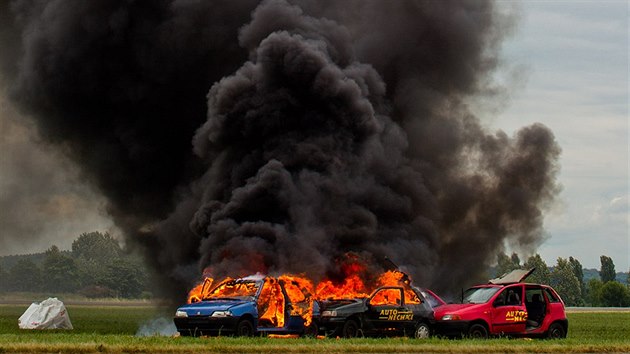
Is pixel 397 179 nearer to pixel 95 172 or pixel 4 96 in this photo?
pixel 95 172

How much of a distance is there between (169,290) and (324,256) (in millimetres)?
15367

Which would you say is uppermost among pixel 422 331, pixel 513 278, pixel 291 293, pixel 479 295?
pixel 513 278

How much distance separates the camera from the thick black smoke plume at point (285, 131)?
37875mm

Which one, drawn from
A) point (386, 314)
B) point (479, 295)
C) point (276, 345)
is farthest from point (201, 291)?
point (479, 295)

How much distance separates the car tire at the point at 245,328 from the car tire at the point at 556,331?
9713 mm

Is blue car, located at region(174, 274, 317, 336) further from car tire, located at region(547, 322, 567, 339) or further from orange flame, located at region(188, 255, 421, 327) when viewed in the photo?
car tire, located at region(547, 322, 567, 339)

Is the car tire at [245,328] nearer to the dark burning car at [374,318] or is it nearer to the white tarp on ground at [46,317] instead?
the dark burning car at [374,318]

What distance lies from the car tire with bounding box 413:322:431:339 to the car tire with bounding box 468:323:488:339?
4.55 ft

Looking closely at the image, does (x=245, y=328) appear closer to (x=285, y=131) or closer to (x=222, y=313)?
(x=222, y=313)

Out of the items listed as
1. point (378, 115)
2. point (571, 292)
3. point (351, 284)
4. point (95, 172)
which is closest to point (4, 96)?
point (95, 172)

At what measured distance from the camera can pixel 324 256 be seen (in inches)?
1422

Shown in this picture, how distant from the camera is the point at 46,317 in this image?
3969 cm

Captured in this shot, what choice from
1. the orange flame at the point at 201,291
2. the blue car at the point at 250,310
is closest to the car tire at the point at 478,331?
the blue car at the point at 250,310

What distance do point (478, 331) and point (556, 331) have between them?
2.95 meters
